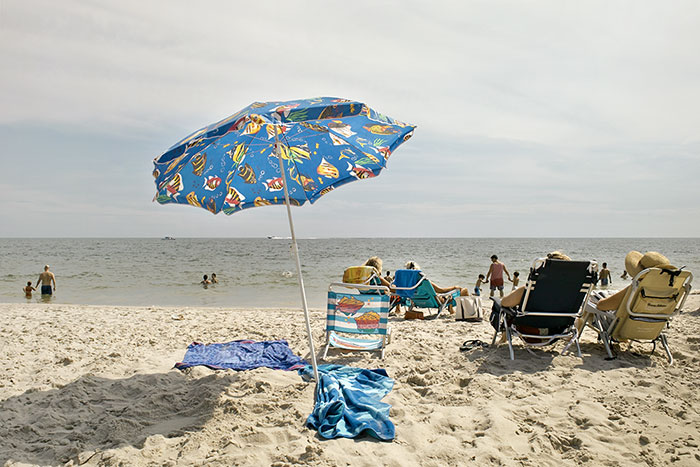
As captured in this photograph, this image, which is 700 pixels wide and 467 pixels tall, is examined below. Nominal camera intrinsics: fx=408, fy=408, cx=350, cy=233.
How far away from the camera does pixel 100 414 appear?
3254 millimetres

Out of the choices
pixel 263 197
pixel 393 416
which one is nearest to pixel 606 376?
pixel 393 416

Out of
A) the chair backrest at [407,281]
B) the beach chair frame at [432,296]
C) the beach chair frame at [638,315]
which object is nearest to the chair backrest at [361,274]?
the beach chair frame at [432,296]

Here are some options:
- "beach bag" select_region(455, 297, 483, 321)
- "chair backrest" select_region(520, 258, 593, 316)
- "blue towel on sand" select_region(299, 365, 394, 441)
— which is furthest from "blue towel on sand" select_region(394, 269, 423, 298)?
"blue towel on sand" select_region(299, 365, 394, 441)

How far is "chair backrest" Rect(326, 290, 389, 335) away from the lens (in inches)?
196

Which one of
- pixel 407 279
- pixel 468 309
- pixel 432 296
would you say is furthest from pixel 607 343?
pixel 407 279

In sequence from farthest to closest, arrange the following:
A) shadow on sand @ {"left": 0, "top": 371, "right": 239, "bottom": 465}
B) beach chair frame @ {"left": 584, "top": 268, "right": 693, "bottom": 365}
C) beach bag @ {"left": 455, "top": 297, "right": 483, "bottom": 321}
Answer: beach bag @ {"left": 455, "top": 297, "right": 483, "bottom": 321}
beach chair frame @ {"left": 584, "top": 268, "right": 693, "bottom": 365}
shadow on sand @ {"left": 0, "top": 371, "right": 239, "bottom": 465}

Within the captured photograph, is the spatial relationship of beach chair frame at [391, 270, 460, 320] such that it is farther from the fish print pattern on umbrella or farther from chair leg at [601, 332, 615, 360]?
the fish print pattern on umbrella

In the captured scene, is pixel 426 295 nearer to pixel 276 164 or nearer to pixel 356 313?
pixel 356 313

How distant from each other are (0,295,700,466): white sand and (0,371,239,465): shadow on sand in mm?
14

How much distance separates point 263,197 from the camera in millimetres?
4160

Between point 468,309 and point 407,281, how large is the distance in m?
1.38

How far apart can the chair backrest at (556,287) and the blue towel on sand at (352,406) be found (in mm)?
1808

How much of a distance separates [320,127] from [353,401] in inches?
87.1

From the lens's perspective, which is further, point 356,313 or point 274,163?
point 356,313
